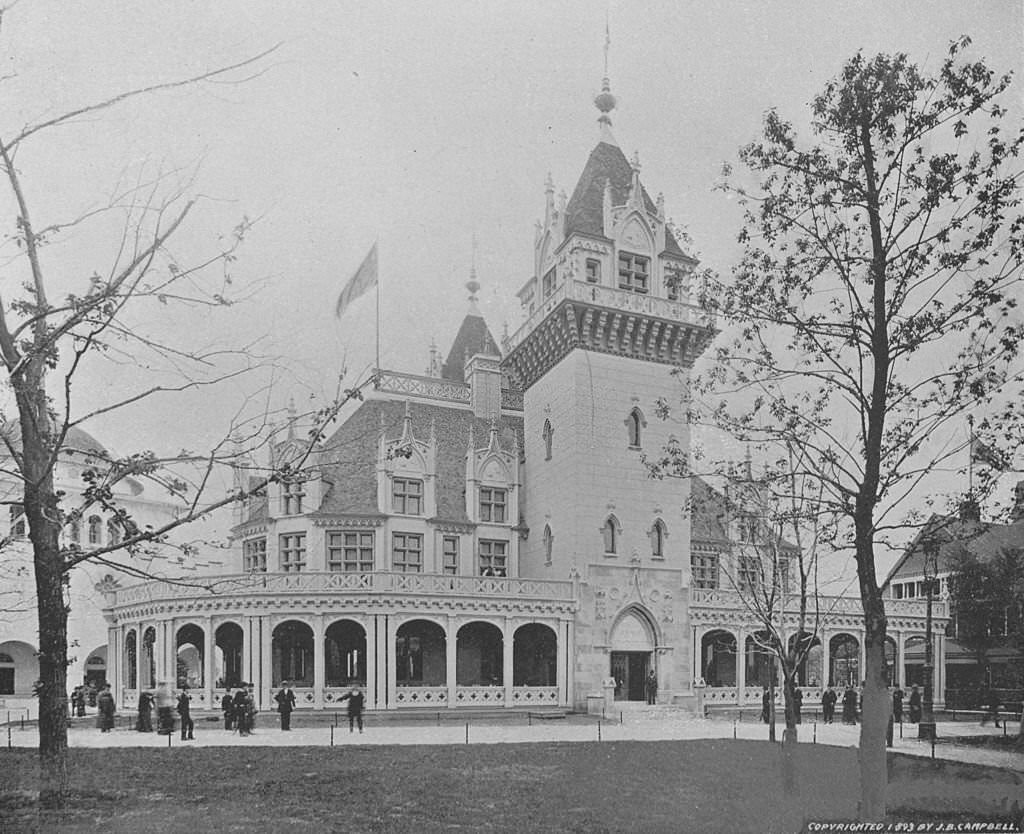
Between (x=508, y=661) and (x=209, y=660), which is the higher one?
(x=209, y=660)

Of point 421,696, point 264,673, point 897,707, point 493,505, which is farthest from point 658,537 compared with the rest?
point 264,673

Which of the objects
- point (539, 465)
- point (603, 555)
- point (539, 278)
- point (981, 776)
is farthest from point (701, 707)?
point (539, 278)

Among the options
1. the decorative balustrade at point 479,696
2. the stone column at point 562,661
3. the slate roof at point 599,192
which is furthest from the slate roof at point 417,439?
the slate roof at point 599,192

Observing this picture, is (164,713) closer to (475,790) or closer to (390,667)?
(390,667)

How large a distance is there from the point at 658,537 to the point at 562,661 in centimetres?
629

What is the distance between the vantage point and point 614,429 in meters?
34.6

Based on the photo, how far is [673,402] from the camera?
1421 inches

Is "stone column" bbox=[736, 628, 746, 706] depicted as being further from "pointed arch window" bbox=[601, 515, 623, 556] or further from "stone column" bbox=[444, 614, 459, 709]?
"stone column" bbox=[444, 614, 459, 709]

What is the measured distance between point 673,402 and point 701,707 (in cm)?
1200

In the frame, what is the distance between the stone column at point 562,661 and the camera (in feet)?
108

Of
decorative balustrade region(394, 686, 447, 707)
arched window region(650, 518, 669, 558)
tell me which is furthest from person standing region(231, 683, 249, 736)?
arched window region(650, 518, 669, 558)

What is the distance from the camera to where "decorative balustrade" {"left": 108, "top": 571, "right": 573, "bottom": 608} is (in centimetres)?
3089

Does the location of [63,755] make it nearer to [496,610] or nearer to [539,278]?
[496,610]

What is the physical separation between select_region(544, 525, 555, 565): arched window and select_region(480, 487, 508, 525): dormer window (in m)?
2.62
